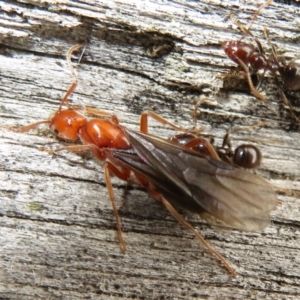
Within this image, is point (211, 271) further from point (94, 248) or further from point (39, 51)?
point (39, 51)

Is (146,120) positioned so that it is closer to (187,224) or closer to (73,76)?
(73,76)

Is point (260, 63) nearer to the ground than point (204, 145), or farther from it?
Answer: farther from it

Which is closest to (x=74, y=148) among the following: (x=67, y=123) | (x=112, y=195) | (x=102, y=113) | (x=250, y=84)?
(x=67, y=123)

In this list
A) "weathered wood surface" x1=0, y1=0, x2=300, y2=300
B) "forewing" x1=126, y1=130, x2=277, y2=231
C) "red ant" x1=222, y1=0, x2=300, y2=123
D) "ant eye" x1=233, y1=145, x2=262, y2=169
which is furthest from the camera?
"red ant" x1=222, y1=0, x2=300, y2=123

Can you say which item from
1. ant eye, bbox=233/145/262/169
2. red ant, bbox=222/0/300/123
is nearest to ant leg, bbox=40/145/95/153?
ant eye, bbox=233/145/262/169

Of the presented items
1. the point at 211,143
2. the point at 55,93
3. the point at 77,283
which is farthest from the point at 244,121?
the point at 77,283

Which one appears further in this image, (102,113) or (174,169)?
(102,113)

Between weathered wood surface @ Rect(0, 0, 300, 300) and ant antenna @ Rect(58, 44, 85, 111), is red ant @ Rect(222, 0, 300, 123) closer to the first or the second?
weathered wood surface @ Rect(0, 0, 300, 300)
